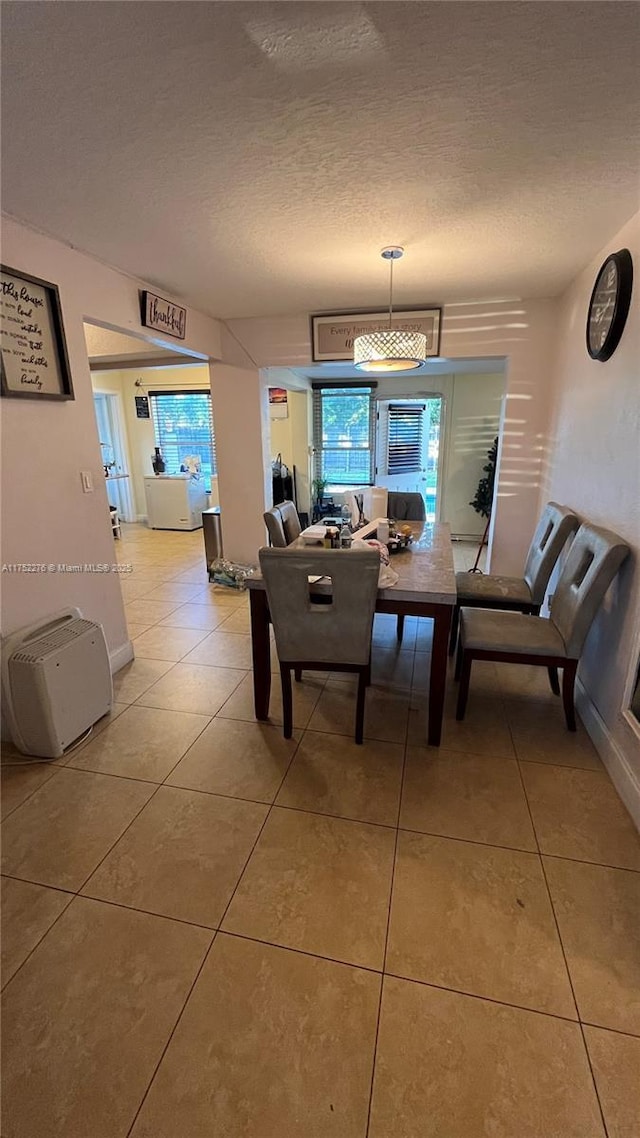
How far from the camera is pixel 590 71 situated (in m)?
1.25

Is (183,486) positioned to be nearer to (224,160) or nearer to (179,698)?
(179,698)

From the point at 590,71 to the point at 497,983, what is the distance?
2.49 m

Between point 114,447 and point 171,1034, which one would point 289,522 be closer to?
point 171,1034

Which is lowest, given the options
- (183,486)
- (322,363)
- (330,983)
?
(330,983)

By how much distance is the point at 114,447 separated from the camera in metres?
7.06

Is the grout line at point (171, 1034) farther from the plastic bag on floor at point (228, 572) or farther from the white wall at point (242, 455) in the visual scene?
the white wall at point (242, 455)

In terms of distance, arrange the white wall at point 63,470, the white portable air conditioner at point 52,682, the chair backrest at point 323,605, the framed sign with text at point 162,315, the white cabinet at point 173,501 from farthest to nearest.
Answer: the white cabinet at point 173,501
the framed sign with text at point 162,315
the white wall at point 63,470
the white portable air conditioner at point 52,682
the chair backrest at point 323,605

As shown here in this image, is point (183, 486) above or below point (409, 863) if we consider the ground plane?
above

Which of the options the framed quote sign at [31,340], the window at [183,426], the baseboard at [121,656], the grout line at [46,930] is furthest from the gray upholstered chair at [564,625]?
the window at [183,426]

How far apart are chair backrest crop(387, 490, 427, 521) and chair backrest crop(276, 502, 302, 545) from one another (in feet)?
2.90

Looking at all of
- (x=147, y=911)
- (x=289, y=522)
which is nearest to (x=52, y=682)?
(x=147, y=911)

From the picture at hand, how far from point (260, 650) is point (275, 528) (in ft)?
3.31

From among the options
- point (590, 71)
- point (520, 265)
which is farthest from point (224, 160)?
point (520, 265)

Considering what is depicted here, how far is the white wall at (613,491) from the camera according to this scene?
1.85m
